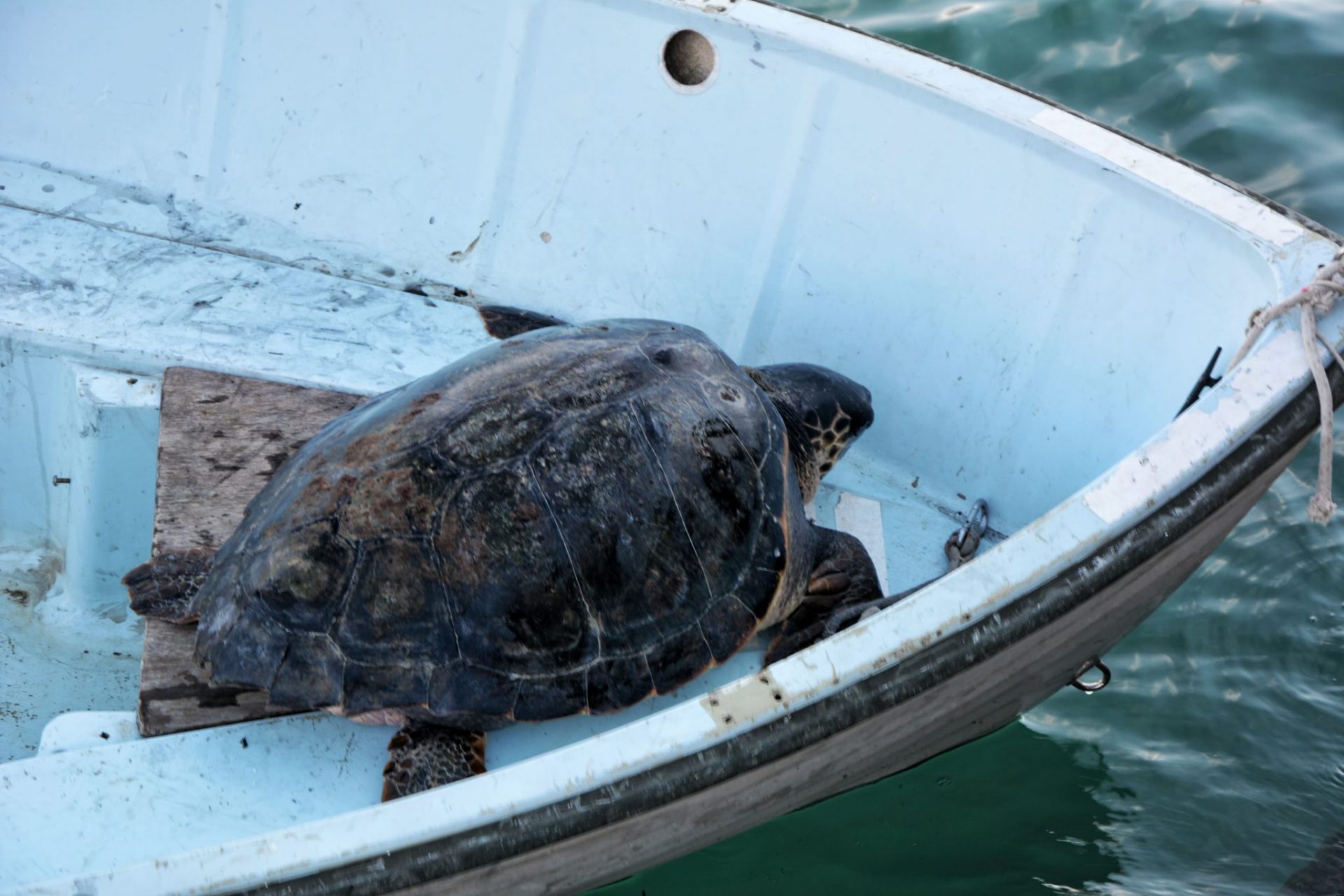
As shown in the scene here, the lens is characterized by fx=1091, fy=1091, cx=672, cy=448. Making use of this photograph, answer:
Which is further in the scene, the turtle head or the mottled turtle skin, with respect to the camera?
the turtle head

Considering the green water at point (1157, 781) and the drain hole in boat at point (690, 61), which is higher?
the drain hole in boat at point (690, 61)

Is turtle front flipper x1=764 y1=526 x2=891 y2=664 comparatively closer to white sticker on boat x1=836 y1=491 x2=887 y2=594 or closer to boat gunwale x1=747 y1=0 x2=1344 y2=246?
white sticker on boat x1=836 y1=491 x2=887 y2=594

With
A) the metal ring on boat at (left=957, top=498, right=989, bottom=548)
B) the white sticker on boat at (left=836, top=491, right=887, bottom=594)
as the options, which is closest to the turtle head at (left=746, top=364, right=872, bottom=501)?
the white sticker on boat at (left=836, top=491, right=887, bottom=594)

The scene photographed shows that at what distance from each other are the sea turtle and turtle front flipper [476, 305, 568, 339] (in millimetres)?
760

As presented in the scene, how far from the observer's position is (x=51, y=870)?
2.04 m

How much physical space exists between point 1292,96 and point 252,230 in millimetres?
4495

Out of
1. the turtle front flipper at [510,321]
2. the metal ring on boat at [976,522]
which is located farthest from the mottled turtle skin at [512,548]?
the turtle front flipper at [510,321]

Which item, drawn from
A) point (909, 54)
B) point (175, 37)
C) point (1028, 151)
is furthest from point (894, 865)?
point (175, 37)

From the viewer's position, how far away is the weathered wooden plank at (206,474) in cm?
238

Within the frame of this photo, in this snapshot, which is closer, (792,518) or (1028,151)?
(792,518)

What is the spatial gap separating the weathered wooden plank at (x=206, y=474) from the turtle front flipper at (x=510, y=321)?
1.76 ft

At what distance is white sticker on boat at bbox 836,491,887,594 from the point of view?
318 cm

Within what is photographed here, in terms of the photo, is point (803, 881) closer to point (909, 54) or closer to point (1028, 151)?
point (1028, 151)

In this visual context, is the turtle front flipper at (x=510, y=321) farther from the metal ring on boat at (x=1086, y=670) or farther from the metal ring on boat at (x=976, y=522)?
the metal ring on boat at (x=1086, y=670)
